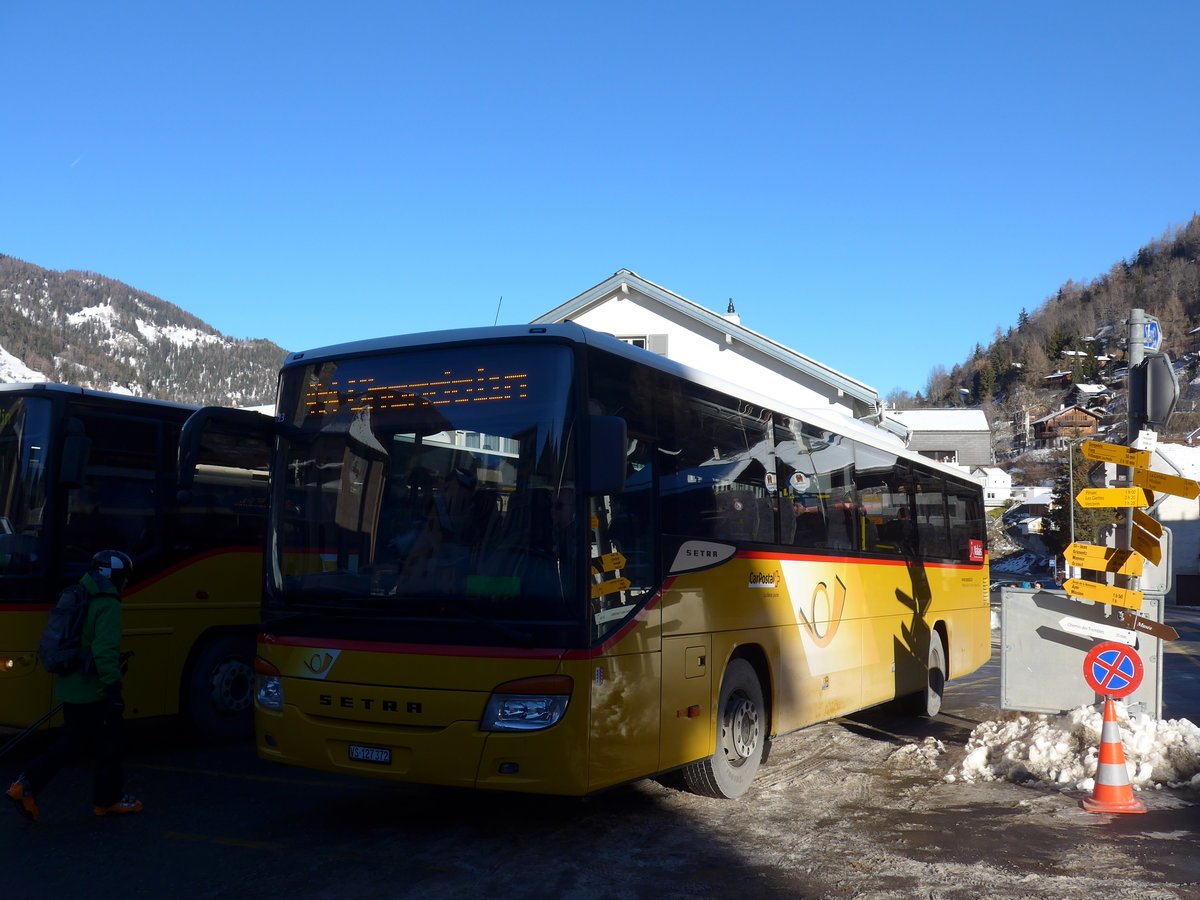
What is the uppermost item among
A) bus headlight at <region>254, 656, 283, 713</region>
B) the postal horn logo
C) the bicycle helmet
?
the bicycle helmet

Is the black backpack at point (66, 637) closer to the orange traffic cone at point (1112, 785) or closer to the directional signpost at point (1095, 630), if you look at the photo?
the orange traffic cone at point (1112, 785)

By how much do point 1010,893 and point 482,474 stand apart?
11.9 ft

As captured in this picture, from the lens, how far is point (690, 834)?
7.16 meters

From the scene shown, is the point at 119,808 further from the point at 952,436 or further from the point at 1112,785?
the point at 952,436

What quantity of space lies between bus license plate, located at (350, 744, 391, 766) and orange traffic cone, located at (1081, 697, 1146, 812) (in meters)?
4.78

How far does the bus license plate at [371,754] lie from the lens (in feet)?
21.8

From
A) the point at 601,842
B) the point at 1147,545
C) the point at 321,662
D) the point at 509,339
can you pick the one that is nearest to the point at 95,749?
the point at 321,662

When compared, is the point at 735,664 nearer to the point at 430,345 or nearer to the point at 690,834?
the point at 690,834

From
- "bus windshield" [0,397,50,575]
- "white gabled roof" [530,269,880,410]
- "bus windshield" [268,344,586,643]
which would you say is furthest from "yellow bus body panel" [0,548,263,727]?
"white gabled roof" [530,269,880,410]

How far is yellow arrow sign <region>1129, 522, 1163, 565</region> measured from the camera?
9.07 metres

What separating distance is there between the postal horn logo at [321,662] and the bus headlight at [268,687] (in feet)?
1.00

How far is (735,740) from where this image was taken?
8203 millimetres

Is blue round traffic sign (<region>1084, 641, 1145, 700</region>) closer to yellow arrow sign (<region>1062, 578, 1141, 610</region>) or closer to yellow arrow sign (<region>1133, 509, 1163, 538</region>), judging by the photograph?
yellow arrow sign (<region>1062, 578, 1141, 610</region>)

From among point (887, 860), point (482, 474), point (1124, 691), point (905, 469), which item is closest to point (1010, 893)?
point (887, 860)
